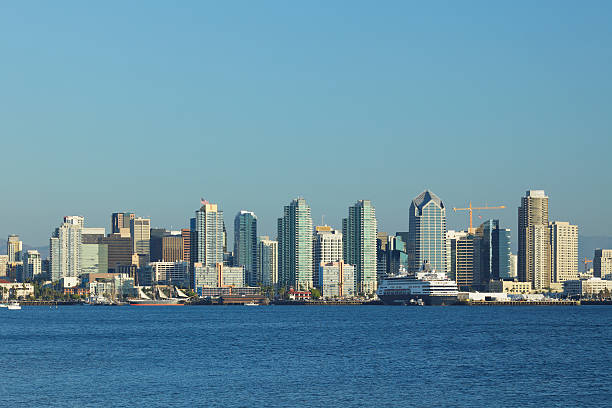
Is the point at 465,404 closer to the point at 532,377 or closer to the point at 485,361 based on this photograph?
the point at 532,377

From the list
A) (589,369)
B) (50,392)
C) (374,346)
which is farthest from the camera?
(374,346)

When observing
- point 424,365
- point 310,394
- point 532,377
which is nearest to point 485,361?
point 424,365

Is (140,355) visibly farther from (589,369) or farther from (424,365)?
(589,369)

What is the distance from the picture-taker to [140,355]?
282ft

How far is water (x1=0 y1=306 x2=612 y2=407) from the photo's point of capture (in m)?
58.3

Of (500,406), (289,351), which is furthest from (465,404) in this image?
(289,351)

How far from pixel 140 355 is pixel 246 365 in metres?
13.0

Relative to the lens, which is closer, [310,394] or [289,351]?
[310,394]

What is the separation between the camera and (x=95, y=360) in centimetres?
8150

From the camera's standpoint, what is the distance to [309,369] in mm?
73500

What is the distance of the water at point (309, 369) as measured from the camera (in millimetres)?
58344

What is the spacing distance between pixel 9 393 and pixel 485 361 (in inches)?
1423

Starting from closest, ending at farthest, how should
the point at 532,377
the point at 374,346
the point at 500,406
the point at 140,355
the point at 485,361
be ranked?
the point at 500,406
the point at 532,377
the point at 485,361
the point at 140,355
the point at 374,346

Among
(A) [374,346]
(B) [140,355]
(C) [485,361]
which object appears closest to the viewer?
(C) [485,361]
